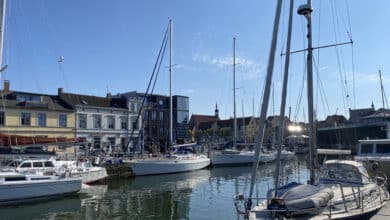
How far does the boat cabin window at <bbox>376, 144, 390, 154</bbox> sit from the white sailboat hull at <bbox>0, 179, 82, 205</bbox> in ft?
66.9

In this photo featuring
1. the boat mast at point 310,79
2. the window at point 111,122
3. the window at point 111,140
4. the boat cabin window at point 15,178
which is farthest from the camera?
the window at point 111,122

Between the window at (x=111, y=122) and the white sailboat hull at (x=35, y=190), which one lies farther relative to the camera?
the window at (x=111, y=122)

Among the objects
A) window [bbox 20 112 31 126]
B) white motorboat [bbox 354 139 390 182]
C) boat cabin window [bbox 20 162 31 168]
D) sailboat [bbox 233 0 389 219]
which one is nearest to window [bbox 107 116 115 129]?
window [bbox 20 112 31 126]

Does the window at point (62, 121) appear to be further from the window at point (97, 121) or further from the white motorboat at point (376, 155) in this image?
the white motorboat at point (376, 155)

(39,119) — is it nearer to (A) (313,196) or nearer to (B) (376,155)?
(B) (376,155)

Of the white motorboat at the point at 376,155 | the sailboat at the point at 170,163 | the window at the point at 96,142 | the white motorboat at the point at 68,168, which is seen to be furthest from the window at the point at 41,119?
the white motorboat at the point at 376,155

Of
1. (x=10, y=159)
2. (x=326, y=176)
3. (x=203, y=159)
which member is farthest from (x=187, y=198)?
(x=203, y=159)

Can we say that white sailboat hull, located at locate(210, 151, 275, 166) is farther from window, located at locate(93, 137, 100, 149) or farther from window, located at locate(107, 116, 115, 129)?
window, located at locate(93, 137, 100, 149)

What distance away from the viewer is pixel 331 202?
12.8m

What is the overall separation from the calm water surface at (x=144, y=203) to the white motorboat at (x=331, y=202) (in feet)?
9.30

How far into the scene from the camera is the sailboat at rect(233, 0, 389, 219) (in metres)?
11.4

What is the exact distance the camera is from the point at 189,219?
747 inches

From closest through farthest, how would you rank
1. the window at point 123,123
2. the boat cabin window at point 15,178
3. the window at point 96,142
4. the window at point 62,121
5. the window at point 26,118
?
the boat cabin window at point 15,178 → the window at point 26,118 → the window at point 62,121 → the window at point 96,142 → the window at point 123,123

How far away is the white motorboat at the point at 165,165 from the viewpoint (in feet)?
128
